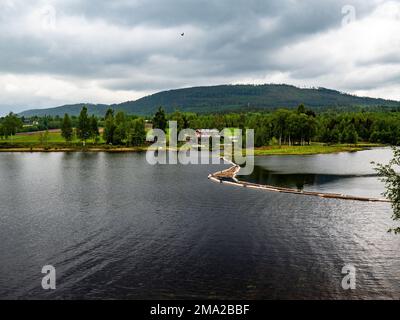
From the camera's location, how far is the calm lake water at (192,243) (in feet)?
111

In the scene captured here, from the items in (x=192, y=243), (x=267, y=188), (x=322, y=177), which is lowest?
(x=192, y=243)

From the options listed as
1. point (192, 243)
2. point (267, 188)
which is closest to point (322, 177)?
point (267, 188)

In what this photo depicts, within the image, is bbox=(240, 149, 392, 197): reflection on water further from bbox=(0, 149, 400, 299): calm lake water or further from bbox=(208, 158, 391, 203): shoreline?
bbox=(208, 158, 391, 203): shoreline

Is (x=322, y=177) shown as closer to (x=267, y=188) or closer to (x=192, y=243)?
(x=267, y=188)

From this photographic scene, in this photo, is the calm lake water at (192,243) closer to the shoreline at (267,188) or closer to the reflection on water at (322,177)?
the reflection on water at (322,177)

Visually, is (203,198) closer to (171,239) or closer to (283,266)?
(171,239)

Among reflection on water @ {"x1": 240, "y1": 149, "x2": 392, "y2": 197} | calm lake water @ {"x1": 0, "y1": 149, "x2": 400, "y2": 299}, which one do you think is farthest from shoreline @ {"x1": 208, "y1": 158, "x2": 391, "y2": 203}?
reflection on water @ {"x1": 240, "y1": 149, "x2": 392, "y2": 197}

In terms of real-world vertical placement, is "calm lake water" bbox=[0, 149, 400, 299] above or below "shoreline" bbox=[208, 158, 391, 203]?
below

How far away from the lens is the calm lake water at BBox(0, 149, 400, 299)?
33906 mm

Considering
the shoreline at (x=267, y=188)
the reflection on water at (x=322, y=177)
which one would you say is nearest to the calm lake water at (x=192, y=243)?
the reflection on water at (x=322, y=177)

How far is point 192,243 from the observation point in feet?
150

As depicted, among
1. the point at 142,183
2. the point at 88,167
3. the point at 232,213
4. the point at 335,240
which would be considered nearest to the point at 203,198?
the point at 232,213

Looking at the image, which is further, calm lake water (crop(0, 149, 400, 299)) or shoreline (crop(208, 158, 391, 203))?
shoreline (crop(208, 158, 391, 203))

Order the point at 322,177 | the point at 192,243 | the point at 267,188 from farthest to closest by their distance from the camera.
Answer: the point at 322,177 → the point at 267,188 → the point at 192,243
